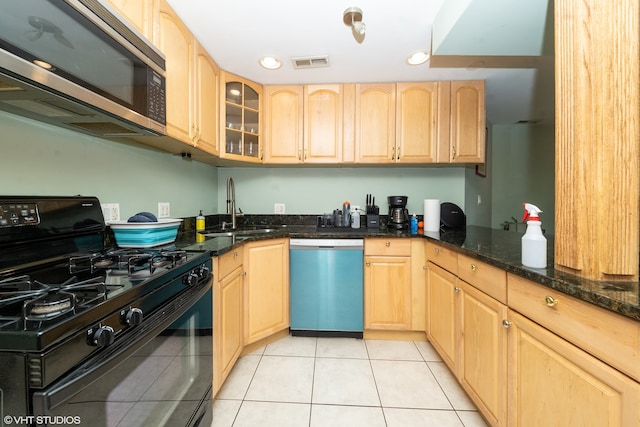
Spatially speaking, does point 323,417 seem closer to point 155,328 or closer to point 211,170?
point 155,328

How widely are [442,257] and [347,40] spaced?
1.54 m

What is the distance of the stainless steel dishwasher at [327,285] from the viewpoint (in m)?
2.07

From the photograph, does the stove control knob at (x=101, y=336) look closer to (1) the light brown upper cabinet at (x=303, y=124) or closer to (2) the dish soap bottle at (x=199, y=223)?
(2) the dish soap bottle at (x=199, y=223)

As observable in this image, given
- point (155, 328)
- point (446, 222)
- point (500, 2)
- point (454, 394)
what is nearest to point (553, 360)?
point (454, 394)

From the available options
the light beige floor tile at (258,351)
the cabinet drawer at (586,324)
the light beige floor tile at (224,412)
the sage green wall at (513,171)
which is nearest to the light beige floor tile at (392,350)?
the light beige floor tile at (258,351)

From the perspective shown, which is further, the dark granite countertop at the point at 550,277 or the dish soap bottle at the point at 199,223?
the dish soap bottle at the point at 199,223

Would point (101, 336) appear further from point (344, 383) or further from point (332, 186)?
point (332, 186)

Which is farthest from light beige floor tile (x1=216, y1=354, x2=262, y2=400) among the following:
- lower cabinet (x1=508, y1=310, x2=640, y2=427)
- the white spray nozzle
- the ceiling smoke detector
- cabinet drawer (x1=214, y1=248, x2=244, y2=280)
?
the ceiling smoke detector

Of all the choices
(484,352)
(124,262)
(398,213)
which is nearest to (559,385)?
(484,352)

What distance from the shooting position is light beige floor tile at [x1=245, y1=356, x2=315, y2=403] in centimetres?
149

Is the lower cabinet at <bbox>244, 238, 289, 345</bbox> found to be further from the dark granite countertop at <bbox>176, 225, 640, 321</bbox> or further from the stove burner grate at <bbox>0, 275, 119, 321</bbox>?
the stove burner grate at <bbox>0, 275, 119, 321</bbox>

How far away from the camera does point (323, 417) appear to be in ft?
4.43

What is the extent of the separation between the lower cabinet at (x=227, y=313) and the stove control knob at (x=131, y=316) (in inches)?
24.9

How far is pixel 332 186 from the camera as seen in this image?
8.77 ft
